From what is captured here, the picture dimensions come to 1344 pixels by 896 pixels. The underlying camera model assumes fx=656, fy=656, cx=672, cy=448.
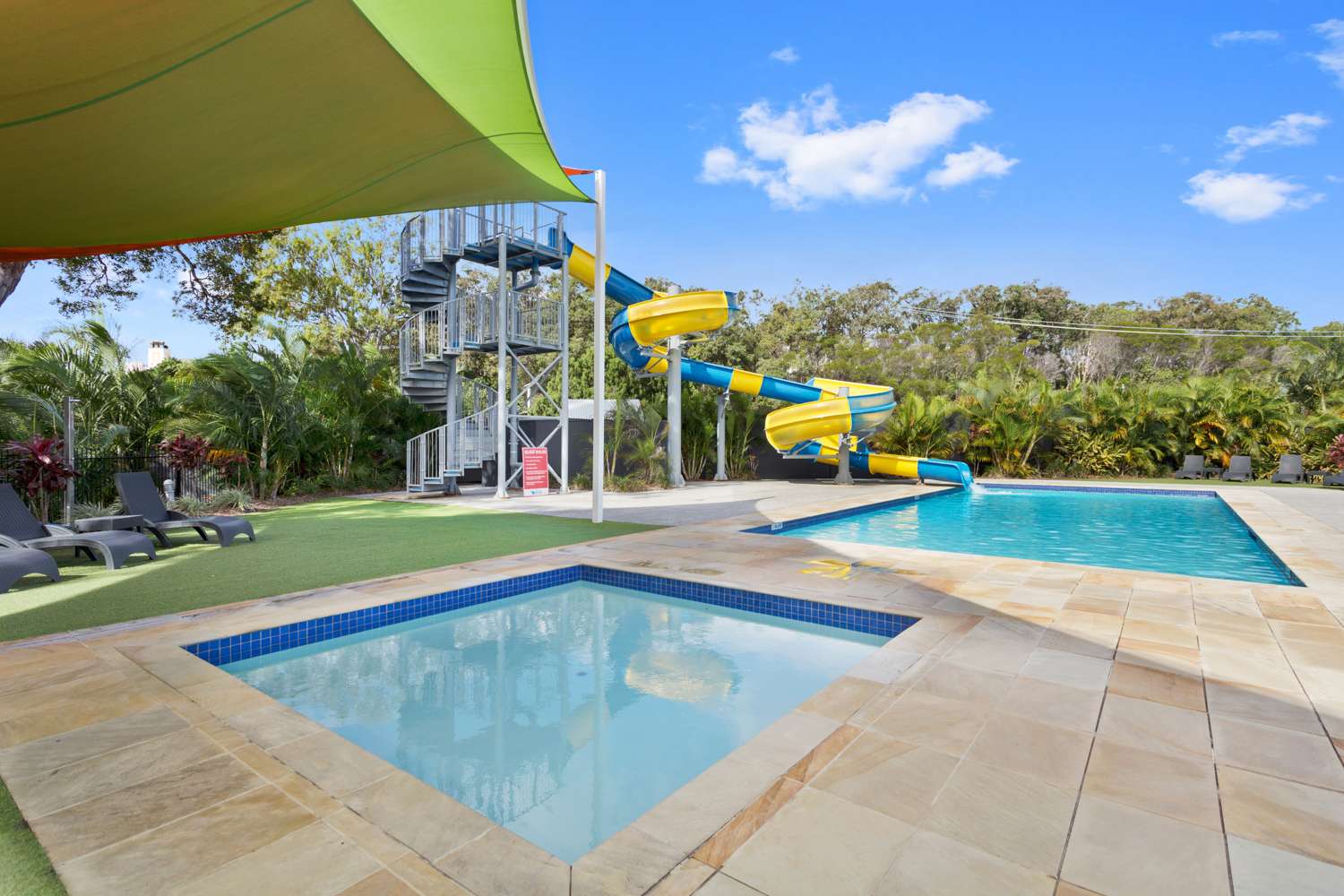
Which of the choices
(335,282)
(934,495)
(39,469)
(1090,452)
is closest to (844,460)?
(934,495)

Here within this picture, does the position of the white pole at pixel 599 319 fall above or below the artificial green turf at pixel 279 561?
above

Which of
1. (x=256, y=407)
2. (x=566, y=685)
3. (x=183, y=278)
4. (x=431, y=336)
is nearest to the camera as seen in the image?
(x=566, y=685)

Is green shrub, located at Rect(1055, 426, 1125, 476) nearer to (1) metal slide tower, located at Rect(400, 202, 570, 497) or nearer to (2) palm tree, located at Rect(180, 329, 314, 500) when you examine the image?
(1) metal slide tower, located at Rect(400, 202, 570, 497)

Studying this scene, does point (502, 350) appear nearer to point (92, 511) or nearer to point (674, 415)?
point (674, 415)

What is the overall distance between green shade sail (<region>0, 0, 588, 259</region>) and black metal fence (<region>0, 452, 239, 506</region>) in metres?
5.55

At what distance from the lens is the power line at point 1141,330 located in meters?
33.0

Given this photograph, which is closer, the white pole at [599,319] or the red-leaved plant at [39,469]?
the red-leaved plant at [39,469]

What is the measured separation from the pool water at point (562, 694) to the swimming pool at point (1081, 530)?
3.75 m

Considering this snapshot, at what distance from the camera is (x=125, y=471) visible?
9477mm

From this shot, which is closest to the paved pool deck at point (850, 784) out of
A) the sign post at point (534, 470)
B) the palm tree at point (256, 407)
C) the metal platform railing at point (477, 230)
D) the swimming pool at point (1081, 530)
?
the swimming pool at point (1081, 530)

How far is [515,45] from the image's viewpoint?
318cm

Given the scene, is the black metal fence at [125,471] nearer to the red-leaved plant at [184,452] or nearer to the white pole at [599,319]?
the red-leaved plant at [184,452]

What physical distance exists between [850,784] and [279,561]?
5.97 meters

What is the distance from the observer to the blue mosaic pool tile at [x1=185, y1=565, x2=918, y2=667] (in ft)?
13.1
